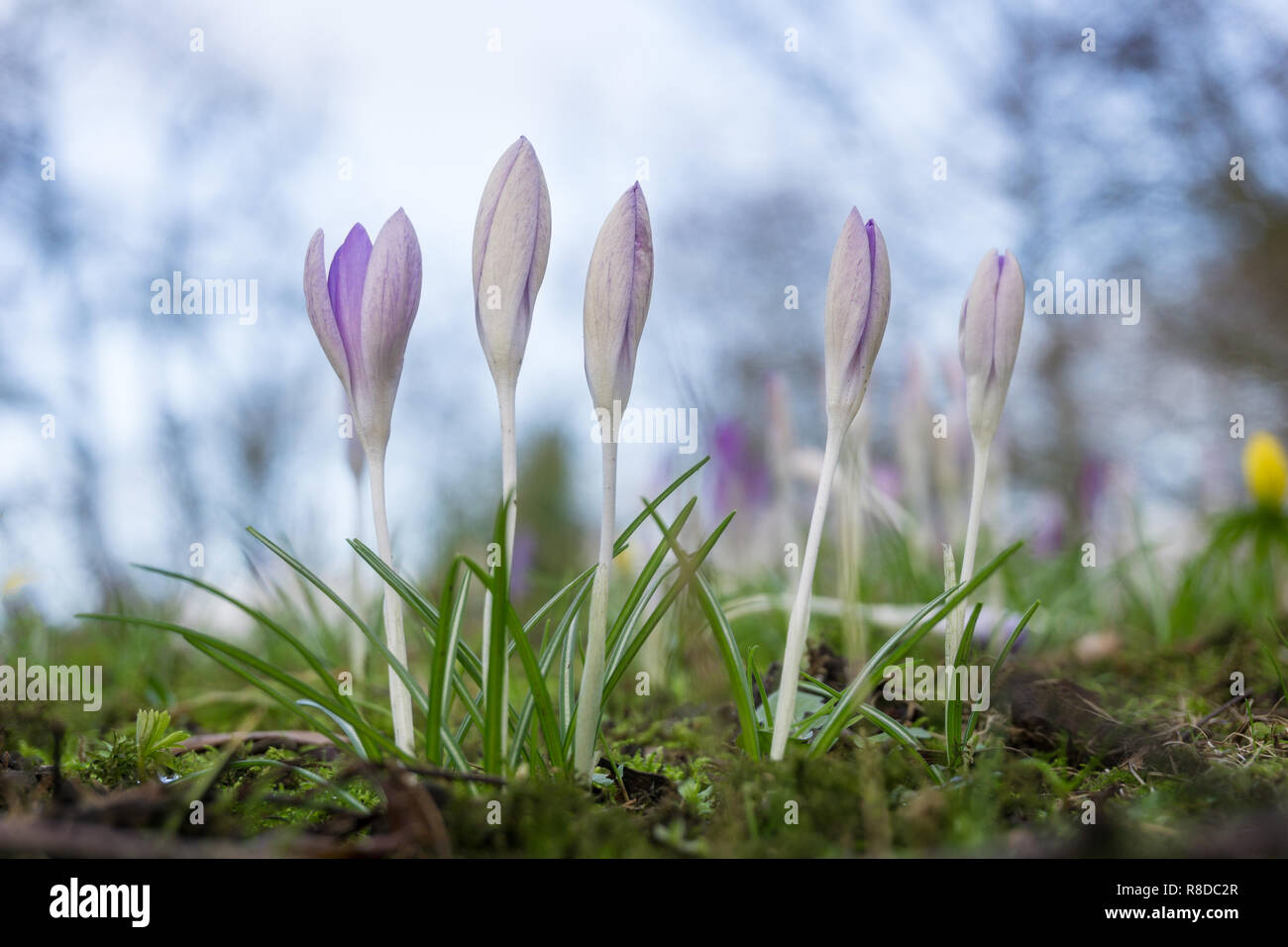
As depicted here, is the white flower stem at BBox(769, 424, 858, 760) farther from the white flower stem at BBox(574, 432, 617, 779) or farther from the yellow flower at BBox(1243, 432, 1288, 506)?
the yellow flower at BBox(1243, 432, 1288, 506)

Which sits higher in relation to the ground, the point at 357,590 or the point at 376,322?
the point at 376,322

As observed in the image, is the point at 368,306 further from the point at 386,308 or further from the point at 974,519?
the point at 974,519

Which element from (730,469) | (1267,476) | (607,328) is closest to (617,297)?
(607,328)

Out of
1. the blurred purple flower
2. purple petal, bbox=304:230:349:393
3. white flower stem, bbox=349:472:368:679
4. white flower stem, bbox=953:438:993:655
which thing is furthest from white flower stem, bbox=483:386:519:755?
the blurred purple flower

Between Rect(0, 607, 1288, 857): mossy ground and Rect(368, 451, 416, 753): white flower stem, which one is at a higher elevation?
Rect(368, 451, 416, 753): white flower stem

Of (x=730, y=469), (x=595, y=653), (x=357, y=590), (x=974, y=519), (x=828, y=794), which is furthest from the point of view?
(x=730, y=469)

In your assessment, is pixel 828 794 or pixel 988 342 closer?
pixel 828 794

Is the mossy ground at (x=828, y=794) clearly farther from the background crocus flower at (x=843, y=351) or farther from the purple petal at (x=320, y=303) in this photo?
the purple petal at (x=320, y=303)
